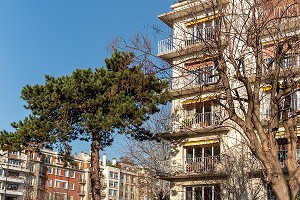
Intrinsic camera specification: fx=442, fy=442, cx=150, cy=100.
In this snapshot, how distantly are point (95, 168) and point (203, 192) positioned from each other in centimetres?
553

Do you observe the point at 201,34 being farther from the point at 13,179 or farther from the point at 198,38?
the point at 13,179

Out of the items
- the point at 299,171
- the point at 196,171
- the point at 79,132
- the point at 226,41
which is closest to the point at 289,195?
the point at 299,171

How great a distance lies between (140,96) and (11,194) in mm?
52722

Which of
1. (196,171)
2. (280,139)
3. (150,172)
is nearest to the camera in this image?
(280,139)

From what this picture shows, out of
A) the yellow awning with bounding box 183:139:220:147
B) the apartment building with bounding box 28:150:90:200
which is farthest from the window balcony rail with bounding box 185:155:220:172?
the apartment building with bounding box 28:150:90:200

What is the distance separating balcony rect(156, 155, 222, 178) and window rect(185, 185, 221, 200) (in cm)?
82

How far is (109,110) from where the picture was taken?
73.1 feet

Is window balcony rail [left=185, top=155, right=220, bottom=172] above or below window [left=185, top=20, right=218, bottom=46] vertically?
below

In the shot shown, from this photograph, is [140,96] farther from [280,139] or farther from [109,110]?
[280,139]

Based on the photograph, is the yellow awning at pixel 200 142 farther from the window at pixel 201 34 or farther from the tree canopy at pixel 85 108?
the window at pixel 201 34

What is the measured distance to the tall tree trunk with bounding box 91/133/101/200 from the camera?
22.1 metres

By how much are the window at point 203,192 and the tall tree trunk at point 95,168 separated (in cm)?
455

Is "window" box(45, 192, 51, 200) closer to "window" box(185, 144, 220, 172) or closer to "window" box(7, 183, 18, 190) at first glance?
"window" box(7, 183, 18, 190)

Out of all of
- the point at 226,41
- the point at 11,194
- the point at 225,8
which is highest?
the point at 225,8
